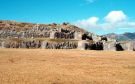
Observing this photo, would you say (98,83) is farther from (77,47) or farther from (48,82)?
(77,47)

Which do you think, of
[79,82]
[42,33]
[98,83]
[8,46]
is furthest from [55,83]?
[42,33]

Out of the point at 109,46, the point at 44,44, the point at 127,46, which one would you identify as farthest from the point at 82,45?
the point at 127,46

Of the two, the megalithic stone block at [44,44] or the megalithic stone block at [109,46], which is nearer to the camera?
the megalithic stone block at [44,44]

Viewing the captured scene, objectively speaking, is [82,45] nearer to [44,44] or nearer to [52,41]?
[52,41]

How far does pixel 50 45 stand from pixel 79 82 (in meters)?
106

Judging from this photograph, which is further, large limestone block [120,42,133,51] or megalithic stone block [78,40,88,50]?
large limestone block [120,42,133,51]

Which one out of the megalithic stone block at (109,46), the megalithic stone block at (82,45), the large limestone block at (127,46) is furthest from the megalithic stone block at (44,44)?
the large limestone block at (127,46)

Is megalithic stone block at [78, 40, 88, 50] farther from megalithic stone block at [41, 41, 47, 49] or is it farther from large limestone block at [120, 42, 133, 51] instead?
large limestone block at [120, 42, 133, 51]

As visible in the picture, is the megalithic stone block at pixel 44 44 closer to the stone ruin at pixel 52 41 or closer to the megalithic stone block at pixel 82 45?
the stone ruin at pixel 52 41

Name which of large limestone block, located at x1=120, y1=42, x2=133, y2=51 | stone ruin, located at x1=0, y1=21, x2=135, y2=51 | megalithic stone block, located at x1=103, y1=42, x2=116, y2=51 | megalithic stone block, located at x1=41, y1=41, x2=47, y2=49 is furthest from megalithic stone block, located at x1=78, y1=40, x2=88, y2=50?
large limestone block, located at x1=120, y1=42, x2=133, y2=51

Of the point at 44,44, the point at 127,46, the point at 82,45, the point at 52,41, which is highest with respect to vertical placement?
the point at 52,41

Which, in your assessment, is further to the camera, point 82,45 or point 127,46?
point 127,46

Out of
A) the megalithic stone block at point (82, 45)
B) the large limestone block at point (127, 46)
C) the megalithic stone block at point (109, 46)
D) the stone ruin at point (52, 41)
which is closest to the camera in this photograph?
the megalithic stone block at point (82, 45)

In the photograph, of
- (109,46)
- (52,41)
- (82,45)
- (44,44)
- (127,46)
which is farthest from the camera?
(127,46)
